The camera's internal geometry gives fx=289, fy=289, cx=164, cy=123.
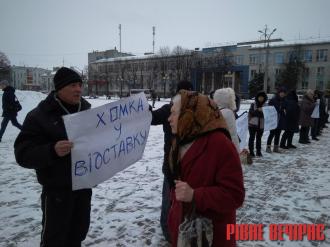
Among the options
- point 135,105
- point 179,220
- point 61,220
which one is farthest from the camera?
point 135,105

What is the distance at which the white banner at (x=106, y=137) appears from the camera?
7.73 feet

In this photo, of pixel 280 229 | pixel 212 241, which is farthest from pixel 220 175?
pixel 280 229

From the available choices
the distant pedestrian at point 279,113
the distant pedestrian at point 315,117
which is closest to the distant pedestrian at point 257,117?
the distant pedestrian at point 279,113

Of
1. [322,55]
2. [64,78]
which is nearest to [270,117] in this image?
[64,78]

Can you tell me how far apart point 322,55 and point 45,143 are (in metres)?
73.6

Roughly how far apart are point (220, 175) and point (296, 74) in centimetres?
6866

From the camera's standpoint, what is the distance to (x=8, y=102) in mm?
9484

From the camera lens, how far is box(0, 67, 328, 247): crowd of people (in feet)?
5.65

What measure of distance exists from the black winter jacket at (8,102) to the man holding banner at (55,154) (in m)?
8.12

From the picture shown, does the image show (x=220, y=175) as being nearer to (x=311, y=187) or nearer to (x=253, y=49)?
(x=311, y=187)

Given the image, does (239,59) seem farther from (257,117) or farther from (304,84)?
(257,117)

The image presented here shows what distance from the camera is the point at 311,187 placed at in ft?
19.0

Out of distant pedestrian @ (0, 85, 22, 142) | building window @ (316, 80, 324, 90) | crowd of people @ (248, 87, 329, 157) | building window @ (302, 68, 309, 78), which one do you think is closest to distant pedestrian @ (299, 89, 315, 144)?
crowd of people @ (248, 87, 329, 157)

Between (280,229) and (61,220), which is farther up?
(61,220)
